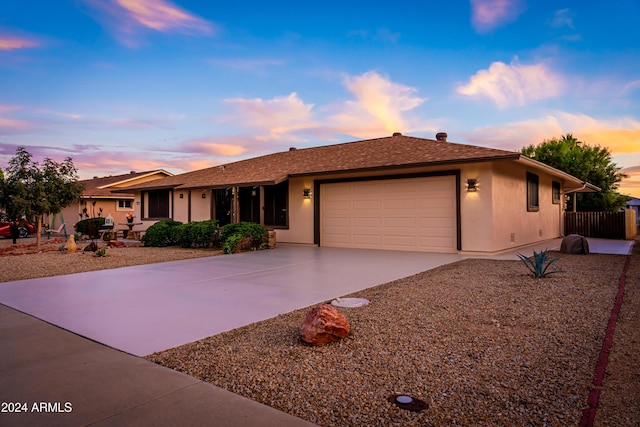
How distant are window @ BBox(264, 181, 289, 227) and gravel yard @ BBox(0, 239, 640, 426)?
969 cm

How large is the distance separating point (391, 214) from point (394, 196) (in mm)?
595

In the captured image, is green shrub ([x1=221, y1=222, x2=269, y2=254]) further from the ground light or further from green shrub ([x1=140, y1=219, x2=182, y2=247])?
the ground light

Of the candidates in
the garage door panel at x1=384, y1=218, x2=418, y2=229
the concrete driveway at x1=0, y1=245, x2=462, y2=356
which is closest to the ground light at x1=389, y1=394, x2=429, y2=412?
the concrete driveway at x1=0, y1=245, x2=462, y2=356

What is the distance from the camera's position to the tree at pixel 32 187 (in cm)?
1231

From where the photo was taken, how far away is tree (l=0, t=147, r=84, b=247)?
1231 centimetres

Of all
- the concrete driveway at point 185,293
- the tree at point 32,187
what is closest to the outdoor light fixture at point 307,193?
the concrete driveway at point 185,293

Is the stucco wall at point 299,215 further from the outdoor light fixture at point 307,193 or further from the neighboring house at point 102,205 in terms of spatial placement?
the neighboring house at point 102,205

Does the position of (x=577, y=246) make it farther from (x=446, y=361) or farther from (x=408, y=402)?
(x=408, y=402)

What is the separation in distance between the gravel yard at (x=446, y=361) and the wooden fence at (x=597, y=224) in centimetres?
1501

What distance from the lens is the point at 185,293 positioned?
6.25 m

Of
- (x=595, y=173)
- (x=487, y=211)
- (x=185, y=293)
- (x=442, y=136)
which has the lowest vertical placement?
(x=185, y=293)

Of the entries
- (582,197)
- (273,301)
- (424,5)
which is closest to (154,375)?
(273,301)

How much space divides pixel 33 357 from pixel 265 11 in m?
10.1

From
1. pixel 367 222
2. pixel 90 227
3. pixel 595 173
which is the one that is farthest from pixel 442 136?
pixel 595 173
